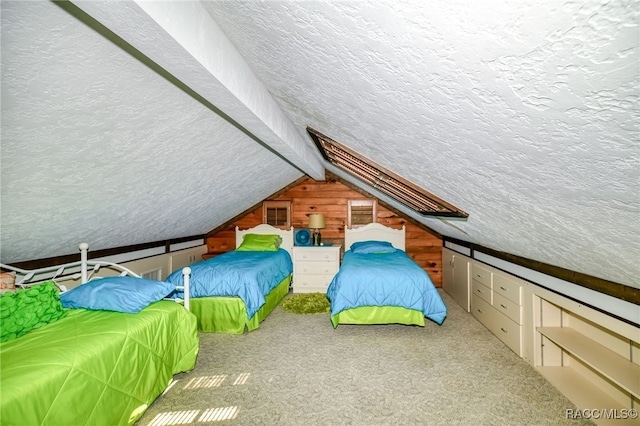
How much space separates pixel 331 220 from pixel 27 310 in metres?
4.44

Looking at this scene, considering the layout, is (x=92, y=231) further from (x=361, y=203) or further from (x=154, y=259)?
(x=361, y=203)

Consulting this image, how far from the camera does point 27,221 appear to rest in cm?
221

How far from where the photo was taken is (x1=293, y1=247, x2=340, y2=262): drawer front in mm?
5160

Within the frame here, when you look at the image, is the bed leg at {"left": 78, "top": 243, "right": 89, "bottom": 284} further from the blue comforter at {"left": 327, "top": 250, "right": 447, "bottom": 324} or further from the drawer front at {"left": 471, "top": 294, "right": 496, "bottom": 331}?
the drawer front at {"left": 471, "top": 294, "right": 496, "bottom": 331}

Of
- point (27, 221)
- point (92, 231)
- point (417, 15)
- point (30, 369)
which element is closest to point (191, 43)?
point (417, 15)

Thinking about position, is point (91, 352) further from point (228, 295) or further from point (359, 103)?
point (359, 103)

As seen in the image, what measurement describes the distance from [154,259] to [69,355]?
2823mm

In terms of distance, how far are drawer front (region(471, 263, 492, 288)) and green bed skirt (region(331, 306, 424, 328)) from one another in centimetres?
92

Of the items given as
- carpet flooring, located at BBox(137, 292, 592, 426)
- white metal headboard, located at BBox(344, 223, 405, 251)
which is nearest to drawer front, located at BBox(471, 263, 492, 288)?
carpet flooring, located at BBox(137, 292, 592, 426)

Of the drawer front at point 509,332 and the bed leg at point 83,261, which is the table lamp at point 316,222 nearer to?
the drawer front at point 509,332

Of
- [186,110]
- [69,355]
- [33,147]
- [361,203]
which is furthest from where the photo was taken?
[361,203]

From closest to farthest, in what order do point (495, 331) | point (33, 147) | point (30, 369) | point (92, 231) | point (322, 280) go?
point (30, 369) < point (33, 147) < point (92, 231) < point (495, 331) < point (322, 280)

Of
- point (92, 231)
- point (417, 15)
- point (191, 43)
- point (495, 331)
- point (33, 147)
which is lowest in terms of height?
point (495, 331)

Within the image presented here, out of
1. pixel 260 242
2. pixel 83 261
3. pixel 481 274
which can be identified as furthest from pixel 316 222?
pixel 83 261
